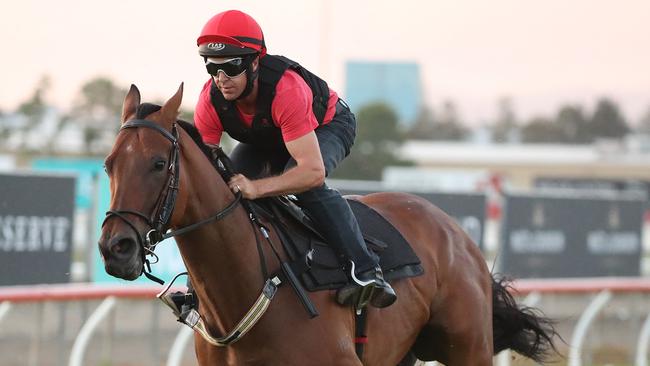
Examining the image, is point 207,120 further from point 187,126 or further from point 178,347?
point 178,347

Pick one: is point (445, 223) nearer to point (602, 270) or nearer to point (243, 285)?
point (243, 285)

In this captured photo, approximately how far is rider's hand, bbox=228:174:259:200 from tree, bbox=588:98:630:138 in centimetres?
5058

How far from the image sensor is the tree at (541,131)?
46.8m

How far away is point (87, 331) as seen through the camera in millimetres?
7094

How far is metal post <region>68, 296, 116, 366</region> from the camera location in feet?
23.2

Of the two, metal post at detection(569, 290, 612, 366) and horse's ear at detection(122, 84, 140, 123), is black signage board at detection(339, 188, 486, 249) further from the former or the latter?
horse's ear at detection(122, 84, 140, 123)

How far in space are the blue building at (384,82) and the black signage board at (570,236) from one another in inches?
747

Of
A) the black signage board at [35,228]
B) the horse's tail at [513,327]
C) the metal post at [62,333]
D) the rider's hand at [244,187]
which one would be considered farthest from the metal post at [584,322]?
the rider's hand at [244,187]

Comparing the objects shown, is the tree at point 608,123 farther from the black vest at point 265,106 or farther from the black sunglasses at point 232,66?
the black sunglasses at point 232,66

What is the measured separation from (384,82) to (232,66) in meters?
29.8

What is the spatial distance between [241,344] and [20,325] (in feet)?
11.1

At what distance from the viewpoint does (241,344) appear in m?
4.00

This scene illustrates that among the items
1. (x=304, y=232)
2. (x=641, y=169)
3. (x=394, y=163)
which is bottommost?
(x=641, y=169)

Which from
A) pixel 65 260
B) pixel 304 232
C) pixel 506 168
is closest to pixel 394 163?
pixel 65 260
